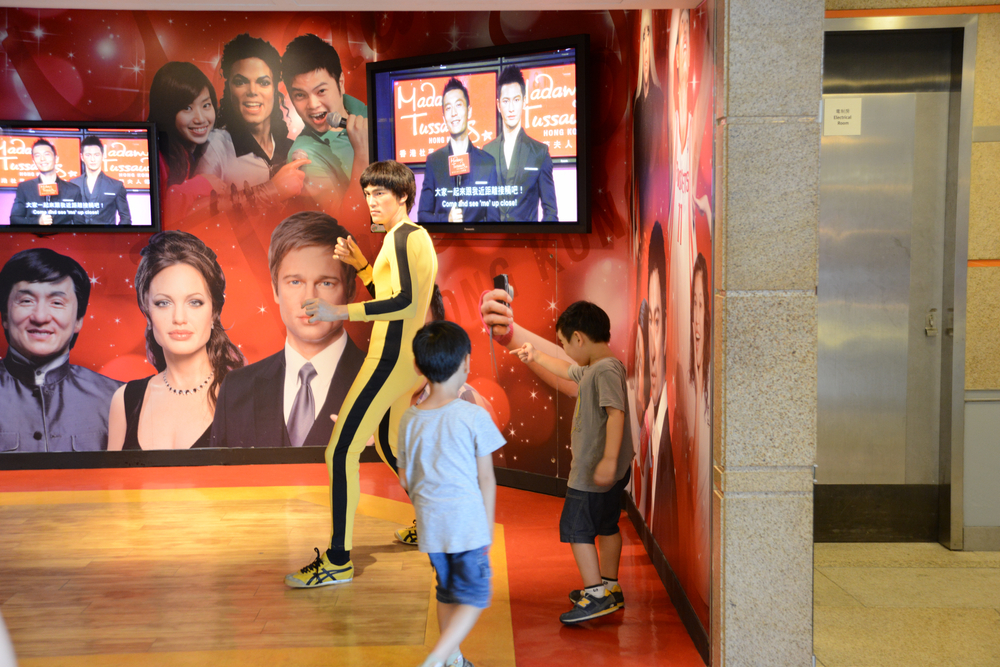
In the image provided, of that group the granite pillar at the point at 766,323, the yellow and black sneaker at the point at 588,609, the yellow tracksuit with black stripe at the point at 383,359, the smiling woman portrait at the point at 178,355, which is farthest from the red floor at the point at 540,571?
the yellow tracksuit with black stripe at the point at 383,359

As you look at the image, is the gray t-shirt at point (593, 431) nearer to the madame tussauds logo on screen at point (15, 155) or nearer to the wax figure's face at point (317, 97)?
the wax figure's face at point (317, 97)

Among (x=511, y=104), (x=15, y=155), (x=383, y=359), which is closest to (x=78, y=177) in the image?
(x=15, y=155)

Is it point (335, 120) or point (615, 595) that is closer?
point (615, 595)

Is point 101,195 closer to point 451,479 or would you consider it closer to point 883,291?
point 451,479

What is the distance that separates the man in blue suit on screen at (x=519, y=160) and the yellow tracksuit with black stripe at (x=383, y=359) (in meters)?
1.10

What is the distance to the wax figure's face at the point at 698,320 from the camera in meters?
2.69

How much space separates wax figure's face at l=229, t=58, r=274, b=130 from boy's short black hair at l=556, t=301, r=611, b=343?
326cm

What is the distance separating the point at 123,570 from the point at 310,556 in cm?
82

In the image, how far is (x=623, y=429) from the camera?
2.97 metres

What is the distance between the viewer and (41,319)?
543 centimetres

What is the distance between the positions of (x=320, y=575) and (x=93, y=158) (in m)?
3.42

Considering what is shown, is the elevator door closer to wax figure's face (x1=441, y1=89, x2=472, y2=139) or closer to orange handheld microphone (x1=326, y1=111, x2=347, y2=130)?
wax figure's face (x1=441, y1=89, x2=472, y2=139)

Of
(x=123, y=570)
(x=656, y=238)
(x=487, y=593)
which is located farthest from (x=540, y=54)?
(x=123, y=570)

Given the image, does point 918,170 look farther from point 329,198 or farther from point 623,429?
point 329,198
